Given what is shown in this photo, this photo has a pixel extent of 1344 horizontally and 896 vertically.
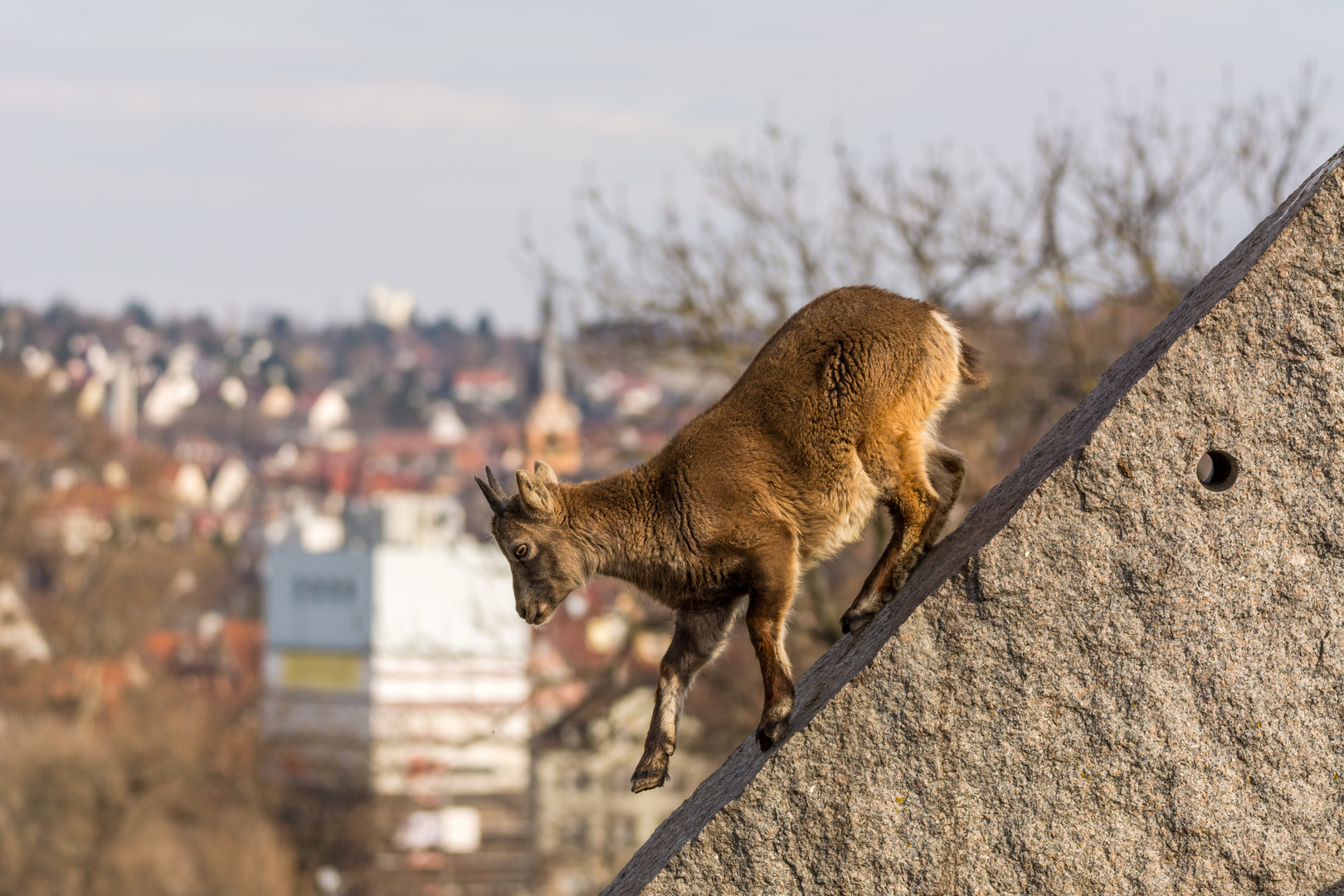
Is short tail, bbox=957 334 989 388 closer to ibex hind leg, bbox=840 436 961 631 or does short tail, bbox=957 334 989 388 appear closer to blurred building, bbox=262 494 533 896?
ibex hind leg, bbox=840 436 961 631

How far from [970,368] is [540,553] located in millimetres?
1761

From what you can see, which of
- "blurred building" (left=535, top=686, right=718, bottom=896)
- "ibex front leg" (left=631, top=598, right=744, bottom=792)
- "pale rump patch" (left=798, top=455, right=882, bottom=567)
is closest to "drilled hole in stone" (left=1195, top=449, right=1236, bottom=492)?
"pale rump patch" (left=798, top=455, right=882, bottom=567)

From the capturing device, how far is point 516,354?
180000mm

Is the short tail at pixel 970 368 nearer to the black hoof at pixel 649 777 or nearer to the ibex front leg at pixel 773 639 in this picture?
the ibex front leg at pixel 773 639

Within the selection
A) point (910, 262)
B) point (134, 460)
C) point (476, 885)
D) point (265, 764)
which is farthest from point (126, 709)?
point (910, 262)

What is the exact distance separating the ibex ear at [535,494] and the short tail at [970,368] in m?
1.61

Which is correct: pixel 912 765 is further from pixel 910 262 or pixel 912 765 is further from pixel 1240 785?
pixel 910 262

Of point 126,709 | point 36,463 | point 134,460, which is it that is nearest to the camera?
point 126,709

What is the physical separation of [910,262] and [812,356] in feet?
44.2

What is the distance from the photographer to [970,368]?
593 centimetres

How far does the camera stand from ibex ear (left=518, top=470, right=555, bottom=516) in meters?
5.82

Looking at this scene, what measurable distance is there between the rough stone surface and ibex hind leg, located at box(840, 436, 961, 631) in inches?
14.9

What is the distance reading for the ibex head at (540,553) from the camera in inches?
231

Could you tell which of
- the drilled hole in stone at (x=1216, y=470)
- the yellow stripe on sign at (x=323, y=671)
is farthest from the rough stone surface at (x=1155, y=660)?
the yellow stripe on sign at (x=323, y=671)
